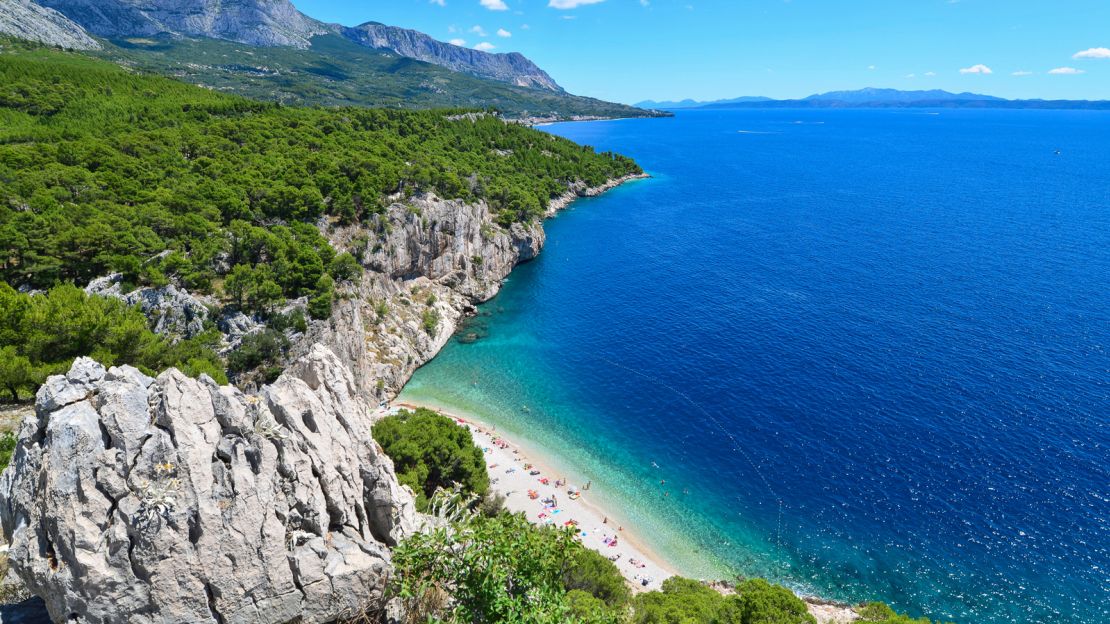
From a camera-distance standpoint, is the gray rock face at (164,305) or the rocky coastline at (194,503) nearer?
the rocky coastline at (194,503)

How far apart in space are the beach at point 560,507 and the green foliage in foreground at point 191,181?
20861 millimetres

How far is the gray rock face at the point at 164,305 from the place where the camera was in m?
39.8

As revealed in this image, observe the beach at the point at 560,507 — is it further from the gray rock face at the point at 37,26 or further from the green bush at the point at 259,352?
the gray rock face at the point at 37,26

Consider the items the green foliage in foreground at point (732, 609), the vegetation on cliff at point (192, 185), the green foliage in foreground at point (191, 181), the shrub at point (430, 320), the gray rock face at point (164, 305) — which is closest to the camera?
the green foliage in foreground at point (732, 609)

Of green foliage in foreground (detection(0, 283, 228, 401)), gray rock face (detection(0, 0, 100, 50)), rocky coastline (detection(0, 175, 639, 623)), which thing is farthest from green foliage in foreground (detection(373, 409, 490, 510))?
gray rock face (detection(0, 0, 100, 50))

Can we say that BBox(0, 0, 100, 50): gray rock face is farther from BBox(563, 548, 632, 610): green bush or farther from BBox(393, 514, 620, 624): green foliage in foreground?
Answer: BBox(393, 514, 620, 624): green foliage in foreground

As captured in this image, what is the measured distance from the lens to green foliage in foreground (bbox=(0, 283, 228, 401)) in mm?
29469

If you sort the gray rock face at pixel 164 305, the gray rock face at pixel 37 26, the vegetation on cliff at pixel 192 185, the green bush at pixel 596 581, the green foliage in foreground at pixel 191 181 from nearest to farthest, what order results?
the green bush at pixel 596 581 → the gray rock face at pixel 164 305 → the vegetation on cliff at pixel 192 185 → the green foliage in foreground at pixel 191 181 → the gray rock face at pixel 37 26

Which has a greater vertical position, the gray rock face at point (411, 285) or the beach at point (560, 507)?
the gray rock face at point (411, 285)

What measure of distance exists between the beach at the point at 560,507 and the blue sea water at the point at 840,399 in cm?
169

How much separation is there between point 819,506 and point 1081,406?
1168 inches

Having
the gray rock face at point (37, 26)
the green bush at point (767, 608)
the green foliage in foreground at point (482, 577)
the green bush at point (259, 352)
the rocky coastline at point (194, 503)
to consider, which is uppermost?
the gray rock face at point (37, 26)

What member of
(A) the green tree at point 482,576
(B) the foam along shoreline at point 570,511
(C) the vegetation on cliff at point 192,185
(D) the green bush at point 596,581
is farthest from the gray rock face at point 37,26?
(A) the green tree at point 482,576

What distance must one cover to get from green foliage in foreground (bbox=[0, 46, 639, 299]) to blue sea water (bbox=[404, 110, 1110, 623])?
62.8ft
